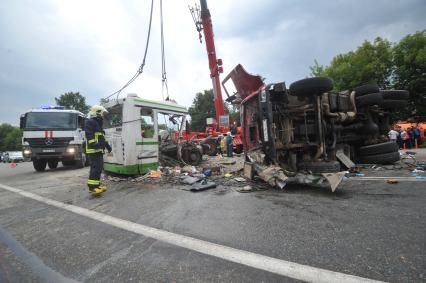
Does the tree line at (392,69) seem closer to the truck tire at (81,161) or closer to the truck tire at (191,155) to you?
the truck tire at (191,155)

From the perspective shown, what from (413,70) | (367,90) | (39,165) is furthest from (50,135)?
(413,70)

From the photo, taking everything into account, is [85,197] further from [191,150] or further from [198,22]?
[198,22]

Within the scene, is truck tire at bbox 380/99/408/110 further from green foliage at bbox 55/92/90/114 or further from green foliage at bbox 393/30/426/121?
green foliage at bbox 55/92/90/114

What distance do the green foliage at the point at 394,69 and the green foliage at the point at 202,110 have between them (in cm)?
2898

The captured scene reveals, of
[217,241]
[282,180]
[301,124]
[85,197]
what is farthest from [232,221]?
[85,197]

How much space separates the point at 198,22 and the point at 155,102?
704cm

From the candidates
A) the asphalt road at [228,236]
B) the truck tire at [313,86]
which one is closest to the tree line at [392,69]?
the truck tire at [313,86]

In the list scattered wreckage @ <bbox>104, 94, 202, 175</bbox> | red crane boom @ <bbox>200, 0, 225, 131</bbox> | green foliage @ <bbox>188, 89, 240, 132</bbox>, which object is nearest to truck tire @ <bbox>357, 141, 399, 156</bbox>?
scattered wreckage @ <bbox>104, 94, 202, 175</bbox>

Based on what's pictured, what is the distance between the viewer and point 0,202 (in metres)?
4.57

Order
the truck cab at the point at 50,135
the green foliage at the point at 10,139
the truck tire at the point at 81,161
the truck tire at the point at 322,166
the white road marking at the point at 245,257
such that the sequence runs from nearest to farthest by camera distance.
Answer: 1. the white road marking at the point at 245,257
2. the truck tire at the point at 322,166
3. the truck cab at the point at 50,135
4. the truck tire at the point at 81,161
5. the green foliage at the point at 10,139

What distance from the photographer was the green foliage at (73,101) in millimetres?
55781

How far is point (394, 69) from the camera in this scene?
54.8 feet

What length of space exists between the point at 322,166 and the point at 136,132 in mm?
4462

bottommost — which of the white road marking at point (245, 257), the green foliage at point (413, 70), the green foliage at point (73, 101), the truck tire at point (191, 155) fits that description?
the white road marking at point (245, 257)
